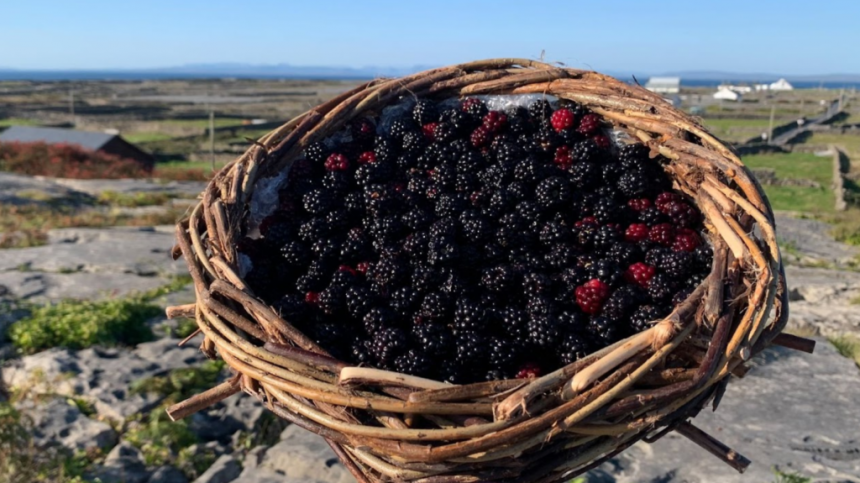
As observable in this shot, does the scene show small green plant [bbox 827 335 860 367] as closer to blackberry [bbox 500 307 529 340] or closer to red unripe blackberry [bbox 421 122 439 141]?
red unripe blackberry [bbox 421 122 439 141]

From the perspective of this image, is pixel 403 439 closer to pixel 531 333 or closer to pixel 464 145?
pixel 531 333

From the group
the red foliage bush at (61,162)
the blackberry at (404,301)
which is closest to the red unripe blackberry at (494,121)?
the blackberry at (404,301)

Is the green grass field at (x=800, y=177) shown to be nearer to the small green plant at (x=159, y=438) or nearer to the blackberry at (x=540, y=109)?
the small green plant at (x=159, y=438)

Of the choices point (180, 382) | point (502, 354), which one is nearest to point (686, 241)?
point (502, 354)

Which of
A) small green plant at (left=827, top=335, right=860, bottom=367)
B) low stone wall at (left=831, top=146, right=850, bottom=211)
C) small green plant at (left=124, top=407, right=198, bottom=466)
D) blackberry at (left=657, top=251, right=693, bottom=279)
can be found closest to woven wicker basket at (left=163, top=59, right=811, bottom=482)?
blackberry at (left=657, top=251, right=693, bottom=279)

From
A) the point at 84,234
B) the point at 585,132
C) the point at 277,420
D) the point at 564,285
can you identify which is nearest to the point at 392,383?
the point at 564,285
